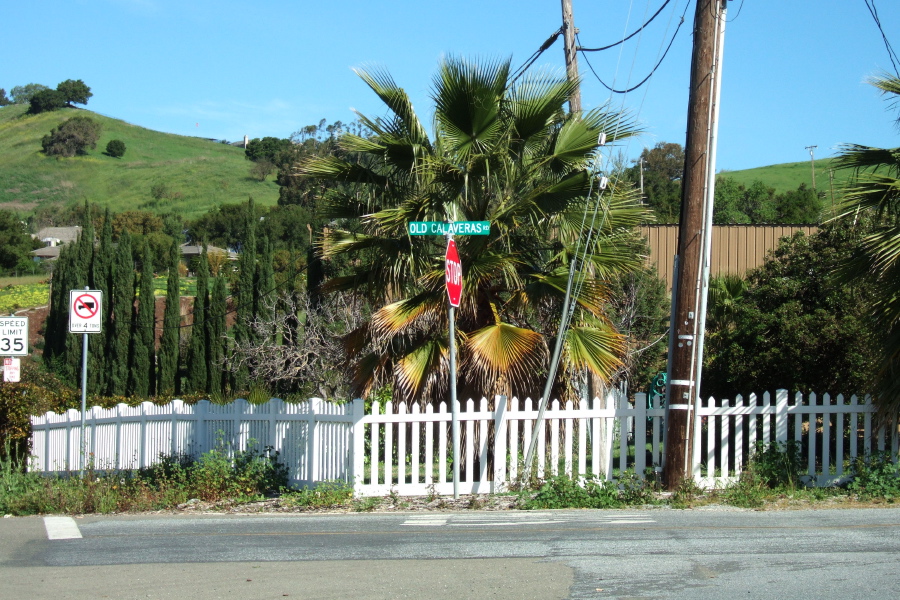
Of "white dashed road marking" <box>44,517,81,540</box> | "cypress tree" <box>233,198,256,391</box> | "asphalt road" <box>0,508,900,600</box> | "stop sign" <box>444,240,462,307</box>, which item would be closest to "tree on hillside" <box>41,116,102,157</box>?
"cypress tree" <box>233,198,256,391</box>

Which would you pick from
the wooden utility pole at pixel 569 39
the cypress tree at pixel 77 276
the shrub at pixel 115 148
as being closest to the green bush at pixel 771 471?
the wooden utility pole at pixel 569 39

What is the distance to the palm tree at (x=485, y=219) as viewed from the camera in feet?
36.4

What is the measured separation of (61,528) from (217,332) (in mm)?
31808

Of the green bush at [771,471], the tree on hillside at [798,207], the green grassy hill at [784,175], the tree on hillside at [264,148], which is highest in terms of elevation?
the tree on hillside at [264,148]

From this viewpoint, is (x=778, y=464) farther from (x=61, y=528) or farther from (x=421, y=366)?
(x=61, y=528)

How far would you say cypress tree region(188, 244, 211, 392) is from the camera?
40.2 meters

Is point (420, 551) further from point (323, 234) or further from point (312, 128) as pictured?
point (312, 128)

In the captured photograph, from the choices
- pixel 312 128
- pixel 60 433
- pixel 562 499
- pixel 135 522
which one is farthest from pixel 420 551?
pixel 312 128

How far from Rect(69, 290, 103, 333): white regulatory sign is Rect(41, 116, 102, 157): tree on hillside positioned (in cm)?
13659

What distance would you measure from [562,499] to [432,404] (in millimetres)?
2169

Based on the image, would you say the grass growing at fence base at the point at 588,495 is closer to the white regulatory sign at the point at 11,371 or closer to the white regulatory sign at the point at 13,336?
the white regulatory sign at the point at 13,336

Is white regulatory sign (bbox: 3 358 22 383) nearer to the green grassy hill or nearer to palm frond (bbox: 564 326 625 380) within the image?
palm frond (bbox: 564 326 625 380)

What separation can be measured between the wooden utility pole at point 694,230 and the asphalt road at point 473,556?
1090 millimetres

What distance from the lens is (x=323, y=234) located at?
12141mm
